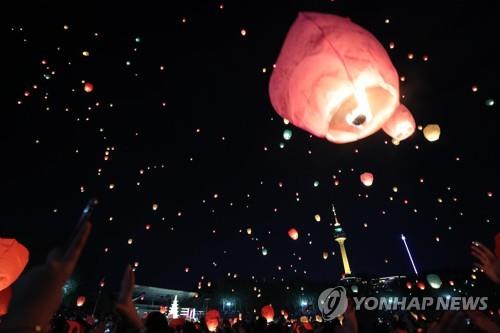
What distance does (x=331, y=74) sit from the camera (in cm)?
243

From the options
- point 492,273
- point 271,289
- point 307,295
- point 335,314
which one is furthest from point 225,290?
point 492,273

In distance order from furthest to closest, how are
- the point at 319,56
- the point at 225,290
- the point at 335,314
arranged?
the point at 225,290 < the point at 335,314 < the point at 319,56

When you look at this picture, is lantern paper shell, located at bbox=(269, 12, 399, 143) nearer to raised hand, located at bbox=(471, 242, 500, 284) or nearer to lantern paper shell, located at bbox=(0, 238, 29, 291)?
raised hand, located at bbox=(471, 242, 500, 284)

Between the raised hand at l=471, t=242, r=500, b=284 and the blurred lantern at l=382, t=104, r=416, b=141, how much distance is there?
1554 mm

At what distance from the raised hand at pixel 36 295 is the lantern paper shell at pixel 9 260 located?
5124 mm

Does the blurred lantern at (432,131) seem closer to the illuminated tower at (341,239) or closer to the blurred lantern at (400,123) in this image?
the blurred lantern at (400,123)

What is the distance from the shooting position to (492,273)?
2.20m

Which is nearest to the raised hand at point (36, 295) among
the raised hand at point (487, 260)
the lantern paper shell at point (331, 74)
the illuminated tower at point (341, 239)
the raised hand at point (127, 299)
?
the raised hand at point (127, 299)

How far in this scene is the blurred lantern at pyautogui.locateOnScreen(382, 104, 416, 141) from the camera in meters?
3.39

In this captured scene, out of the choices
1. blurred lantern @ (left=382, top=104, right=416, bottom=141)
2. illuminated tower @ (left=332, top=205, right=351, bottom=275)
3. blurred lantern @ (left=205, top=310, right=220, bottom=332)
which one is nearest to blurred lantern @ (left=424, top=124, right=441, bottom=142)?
blurred lantern @ (left=382, top=104, right=416, bottom=141)

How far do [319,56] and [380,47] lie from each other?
61 cm

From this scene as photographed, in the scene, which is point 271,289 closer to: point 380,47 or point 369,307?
point 369,307

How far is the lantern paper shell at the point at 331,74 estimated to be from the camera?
2410 millimetres
